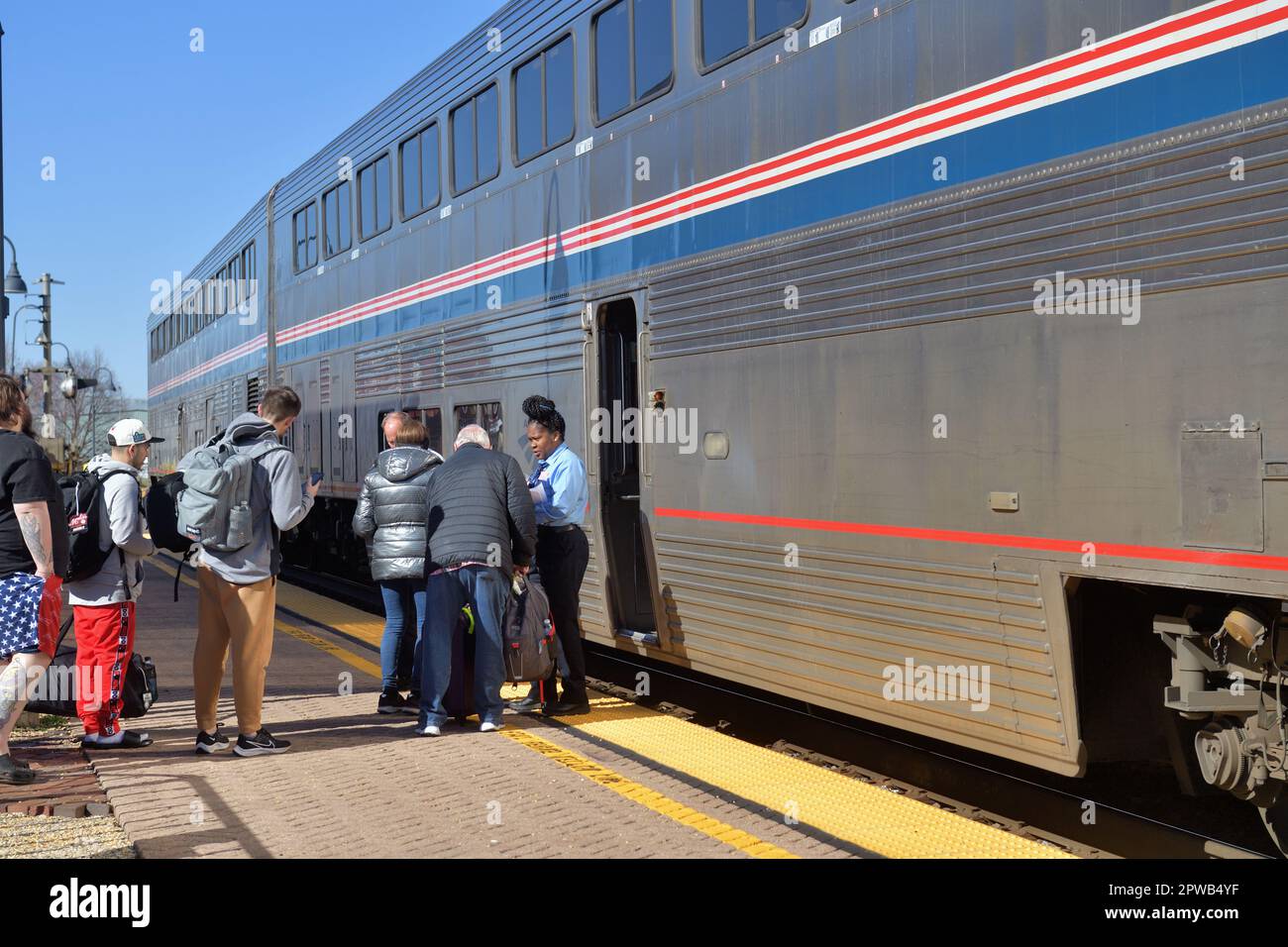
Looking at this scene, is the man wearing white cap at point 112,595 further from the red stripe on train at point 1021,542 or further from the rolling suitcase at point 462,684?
the red stripe on train at point 1021,542

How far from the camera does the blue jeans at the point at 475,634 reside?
711cm

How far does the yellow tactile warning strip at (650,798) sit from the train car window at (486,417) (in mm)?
3050

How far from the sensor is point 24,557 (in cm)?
585

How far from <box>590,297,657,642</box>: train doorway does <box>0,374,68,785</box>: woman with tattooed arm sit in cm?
337

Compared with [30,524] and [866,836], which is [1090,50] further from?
[30,524]

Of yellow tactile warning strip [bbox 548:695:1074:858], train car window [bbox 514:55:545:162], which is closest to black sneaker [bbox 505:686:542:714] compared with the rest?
yellow tactile warning strip [bbox 548:695:1074:858]

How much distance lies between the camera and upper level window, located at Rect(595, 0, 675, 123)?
7.46 m

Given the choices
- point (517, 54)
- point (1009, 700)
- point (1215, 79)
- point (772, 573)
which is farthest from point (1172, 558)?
point (517, 54)

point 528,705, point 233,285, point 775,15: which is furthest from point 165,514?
point 233,285

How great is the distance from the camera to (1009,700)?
16.6ft

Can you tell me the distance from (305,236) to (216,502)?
33.9ft

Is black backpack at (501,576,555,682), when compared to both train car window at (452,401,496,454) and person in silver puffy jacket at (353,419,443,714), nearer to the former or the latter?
person in silver puffy jacket at (353,419,443,714)

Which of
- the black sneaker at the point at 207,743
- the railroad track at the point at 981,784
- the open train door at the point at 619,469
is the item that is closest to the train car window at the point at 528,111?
the open train door at the point at 619,469

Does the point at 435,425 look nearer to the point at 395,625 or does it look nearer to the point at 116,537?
the point at 395,625
